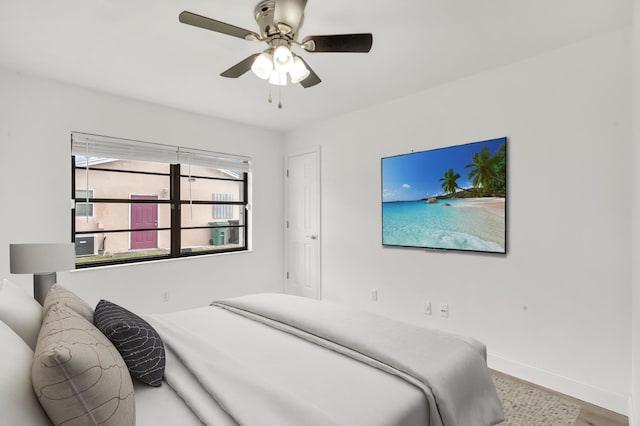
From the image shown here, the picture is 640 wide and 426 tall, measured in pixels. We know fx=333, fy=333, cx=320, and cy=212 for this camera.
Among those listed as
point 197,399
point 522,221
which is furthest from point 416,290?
point 197,399

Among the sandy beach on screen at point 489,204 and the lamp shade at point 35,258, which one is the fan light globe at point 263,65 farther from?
the sandy beach on screen at point 489,204

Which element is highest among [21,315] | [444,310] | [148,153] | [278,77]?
[278,77]

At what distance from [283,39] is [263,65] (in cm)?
18

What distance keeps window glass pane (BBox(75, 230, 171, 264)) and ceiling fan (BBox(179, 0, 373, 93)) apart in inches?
101

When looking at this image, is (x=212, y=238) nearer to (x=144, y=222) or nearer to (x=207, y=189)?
(x=207, y=189)

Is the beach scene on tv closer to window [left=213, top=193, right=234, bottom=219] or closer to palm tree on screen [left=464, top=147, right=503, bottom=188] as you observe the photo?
palm tree on screen [left=464, top=147, right=503, bottom=188]

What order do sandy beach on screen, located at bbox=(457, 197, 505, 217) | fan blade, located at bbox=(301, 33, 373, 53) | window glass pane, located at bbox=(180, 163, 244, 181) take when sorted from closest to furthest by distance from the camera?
fan blade, located at bbox=(301, 33, 373, 53) → sandy beach on screen, located at bbox=(457, 197, 505, 217) → window glass pane, located at bbox=(180, 163, 244, 181)

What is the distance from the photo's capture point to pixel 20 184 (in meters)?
2.79

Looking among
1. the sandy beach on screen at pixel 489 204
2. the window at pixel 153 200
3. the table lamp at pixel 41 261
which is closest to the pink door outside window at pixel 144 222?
the window at pixel 153 200

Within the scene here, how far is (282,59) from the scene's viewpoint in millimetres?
1813

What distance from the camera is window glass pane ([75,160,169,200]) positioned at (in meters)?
3.28

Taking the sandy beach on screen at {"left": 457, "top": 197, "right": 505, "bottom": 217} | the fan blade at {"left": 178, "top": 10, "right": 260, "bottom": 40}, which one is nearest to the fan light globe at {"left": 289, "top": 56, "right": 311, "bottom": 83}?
the fan blade at {"left": 178, "top": 10, "right": 260, "bottom": 40}

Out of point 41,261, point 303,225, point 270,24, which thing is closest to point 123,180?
point 41,261

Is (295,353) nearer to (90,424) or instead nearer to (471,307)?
(90,424)
